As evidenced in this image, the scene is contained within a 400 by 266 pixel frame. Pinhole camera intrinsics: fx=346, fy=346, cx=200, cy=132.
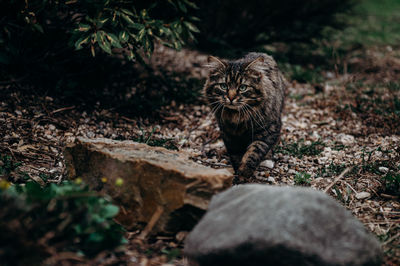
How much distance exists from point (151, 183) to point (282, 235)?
3.29ft

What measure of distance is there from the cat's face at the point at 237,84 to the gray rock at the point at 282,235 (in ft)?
4.85

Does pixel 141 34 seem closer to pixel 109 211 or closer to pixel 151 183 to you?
pixel 151 183

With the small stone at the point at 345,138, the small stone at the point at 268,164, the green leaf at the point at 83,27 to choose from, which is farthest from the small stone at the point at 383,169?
the green leaf at the point at 83,27

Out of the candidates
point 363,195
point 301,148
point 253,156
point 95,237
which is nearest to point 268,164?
point 253,156

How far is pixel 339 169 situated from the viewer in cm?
348

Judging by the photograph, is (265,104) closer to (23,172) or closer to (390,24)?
(23,172)

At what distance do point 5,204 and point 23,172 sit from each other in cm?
117

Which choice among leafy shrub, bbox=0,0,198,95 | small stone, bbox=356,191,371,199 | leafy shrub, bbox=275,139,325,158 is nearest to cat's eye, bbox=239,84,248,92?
leafy shrub, bbox=275,139,325,158

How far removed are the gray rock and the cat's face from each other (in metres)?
1.48

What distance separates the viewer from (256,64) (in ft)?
11.4

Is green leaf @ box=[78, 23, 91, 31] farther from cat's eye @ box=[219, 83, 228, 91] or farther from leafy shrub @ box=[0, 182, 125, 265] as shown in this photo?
leafy shrub @ box=[0, 182, 125, 265]

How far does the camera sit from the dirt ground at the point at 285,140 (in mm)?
2605

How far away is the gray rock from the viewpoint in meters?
1.76

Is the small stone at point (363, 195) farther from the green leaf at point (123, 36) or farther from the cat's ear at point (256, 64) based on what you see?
the green leaf at point (123, 36)
